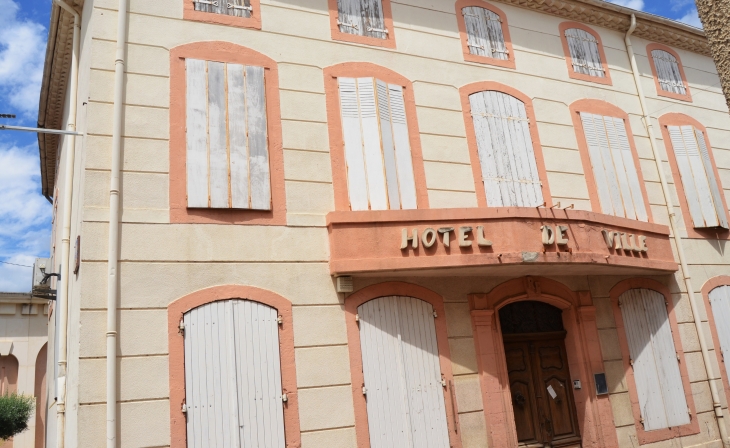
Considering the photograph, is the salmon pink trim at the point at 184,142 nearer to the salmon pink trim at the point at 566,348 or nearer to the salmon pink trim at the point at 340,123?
the salmon pink trim at the point at 340,123

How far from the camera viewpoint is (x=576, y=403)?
10203 mm

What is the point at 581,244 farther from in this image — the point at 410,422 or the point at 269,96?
the point at 269,96

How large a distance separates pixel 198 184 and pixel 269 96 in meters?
1.83

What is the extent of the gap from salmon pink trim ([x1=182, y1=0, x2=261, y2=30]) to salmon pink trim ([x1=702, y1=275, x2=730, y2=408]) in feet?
32.0

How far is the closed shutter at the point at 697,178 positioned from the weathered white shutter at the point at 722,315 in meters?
1.36

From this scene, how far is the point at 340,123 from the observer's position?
31.3ft

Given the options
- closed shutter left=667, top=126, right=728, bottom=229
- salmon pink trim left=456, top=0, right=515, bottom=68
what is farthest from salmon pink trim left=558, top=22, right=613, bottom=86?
closed shutter left=667, top=126, right=728, bottom=229

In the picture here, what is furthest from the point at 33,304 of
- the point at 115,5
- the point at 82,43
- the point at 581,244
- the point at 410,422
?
the point at 581,244

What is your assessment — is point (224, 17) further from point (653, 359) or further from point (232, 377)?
point (653, 359)

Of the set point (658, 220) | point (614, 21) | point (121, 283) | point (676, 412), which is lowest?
point (676, 412)

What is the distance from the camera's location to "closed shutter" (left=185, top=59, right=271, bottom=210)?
842 centimetres

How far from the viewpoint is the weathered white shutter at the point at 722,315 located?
38.7 ft

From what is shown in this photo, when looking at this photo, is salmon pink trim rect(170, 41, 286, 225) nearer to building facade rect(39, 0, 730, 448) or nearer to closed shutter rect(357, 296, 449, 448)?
building facade rect(39, 0, 730, 448)

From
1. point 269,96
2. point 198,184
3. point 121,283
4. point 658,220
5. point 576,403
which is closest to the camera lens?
point 121,283
